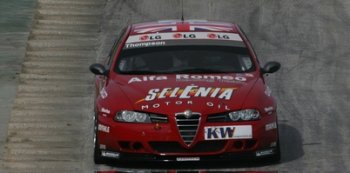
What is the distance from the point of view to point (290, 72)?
57.9 feet

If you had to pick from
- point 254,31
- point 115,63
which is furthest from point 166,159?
point 254,31

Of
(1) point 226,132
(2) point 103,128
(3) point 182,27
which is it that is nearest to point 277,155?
(1) point 226,132

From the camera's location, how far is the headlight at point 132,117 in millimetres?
11984

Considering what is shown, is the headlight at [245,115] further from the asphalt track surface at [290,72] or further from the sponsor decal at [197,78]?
the sponsor decal at [197,78]

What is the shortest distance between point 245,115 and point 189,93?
2.25ft

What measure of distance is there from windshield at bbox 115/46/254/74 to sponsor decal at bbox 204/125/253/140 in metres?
1.40

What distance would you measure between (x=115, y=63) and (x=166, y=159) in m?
Result: 1.99

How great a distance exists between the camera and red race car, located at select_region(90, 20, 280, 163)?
1188cm

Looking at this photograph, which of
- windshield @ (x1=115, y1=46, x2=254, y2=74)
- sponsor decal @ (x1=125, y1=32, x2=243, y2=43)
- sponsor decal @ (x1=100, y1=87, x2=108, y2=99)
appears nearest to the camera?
sponsor decal @ (x1=100, y1=87, x2=108, y2=99)

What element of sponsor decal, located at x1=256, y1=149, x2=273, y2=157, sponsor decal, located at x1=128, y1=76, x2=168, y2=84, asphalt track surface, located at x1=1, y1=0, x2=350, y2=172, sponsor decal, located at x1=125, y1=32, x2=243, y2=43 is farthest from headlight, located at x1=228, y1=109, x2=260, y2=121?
sponsor decal, located at x1=125, y1=32, x2=243, y2=43

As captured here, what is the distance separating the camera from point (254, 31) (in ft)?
65.1

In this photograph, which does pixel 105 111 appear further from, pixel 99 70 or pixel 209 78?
pixel 209 78

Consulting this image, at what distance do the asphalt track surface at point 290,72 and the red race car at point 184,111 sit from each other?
1.17ft

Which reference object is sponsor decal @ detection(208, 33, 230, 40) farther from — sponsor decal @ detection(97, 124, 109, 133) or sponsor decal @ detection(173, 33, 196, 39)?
sponsor decal @ detection(97, 124, 109, 133)
